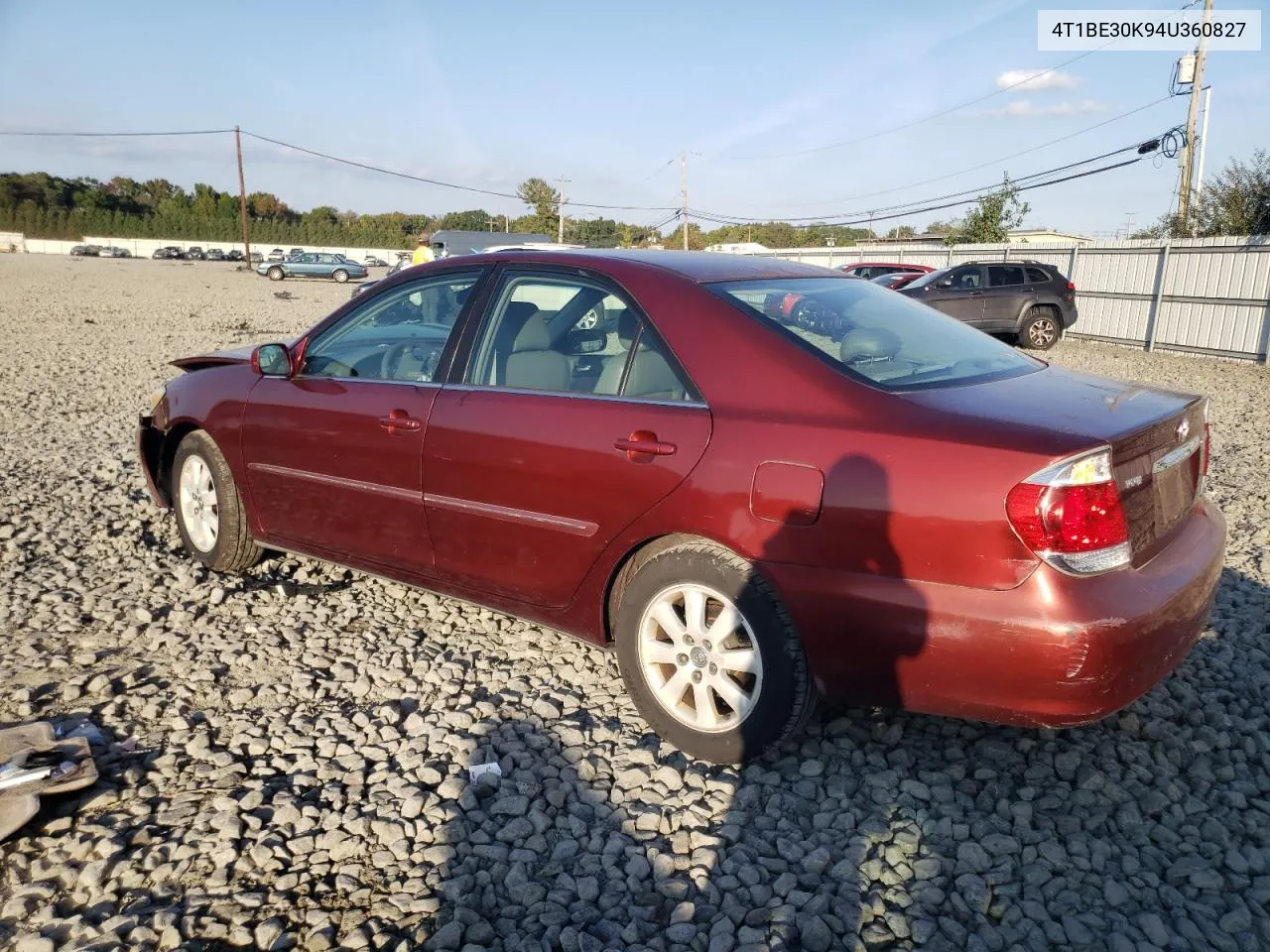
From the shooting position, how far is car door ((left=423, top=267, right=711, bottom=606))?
9.91 feet

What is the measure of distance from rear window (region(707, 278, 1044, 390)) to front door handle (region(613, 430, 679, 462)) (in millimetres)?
537

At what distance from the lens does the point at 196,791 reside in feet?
9.36

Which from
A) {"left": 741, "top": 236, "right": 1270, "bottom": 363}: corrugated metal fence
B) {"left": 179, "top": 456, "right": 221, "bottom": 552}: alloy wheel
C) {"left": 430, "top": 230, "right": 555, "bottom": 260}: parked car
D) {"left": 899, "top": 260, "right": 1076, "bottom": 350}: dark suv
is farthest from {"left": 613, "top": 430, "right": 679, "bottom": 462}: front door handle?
{"left": 430, "top": 230, "right": 555, "bottom": 260}: parked car

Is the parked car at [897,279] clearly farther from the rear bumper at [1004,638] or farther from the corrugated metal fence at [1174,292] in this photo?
the rear bumper at [1004,638]

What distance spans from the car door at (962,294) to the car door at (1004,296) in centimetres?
14

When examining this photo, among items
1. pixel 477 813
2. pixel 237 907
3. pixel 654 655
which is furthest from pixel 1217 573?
pixel 237 907

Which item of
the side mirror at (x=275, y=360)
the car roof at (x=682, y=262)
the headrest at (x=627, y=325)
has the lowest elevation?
the side mirror at (x=275, y=360)

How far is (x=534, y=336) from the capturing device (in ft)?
11.6

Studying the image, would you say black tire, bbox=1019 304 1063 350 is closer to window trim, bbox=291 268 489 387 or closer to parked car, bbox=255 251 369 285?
window trim, bbox=291 268 489 387

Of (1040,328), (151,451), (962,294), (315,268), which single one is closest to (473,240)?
(962,294)

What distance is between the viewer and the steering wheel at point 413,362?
3743 millimetres

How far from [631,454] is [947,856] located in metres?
1.51

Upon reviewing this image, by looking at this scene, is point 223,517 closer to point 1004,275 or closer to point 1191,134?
point 1004,275

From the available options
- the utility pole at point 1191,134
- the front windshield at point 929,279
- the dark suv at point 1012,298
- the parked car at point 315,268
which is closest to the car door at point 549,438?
the dark suv at point 1012,298
